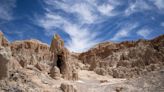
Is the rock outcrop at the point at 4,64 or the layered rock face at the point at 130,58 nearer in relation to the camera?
the rock outcrop at the point at 4,64

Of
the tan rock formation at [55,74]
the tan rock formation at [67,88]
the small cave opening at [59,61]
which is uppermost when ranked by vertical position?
the small cave opening at [59,61]

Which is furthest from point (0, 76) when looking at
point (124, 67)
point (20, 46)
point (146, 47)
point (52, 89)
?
point (20, 46)

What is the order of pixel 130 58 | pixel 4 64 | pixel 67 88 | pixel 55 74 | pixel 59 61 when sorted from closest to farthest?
pixel 4 64 < pixel 67 88 < pixel 55 74 < pixel 59 61 < pixel 130 58

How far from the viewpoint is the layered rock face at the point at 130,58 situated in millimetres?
58438

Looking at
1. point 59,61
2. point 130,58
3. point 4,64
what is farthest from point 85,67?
point 4,64

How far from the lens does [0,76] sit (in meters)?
24.4

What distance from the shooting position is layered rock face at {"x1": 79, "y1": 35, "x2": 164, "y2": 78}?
5844 centimetres

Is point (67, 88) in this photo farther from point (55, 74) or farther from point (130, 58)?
point (130, 58)

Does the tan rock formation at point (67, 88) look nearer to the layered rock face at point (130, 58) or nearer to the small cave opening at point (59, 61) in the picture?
the small cave opening at point (59, 61)

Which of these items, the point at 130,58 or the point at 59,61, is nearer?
the point at 59,61

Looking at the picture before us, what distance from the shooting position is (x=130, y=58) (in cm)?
6638

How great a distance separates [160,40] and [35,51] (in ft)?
96.4

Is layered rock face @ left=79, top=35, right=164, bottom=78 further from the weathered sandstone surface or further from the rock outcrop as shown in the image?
the rock outcrop

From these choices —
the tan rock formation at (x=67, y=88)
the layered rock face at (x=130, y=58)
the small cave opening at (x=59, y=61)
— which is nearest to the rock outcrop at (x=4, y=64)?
the tan rock formation at (x=67, y=88)
